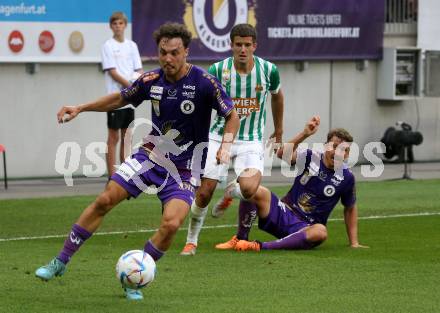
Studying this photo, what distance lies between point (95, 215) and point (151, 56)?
1003cm

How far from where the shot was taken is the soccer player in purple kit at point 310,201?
11688 mm

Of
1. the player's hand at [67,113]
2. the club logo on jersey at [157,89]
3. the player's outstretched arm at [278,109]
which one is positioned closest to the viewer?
the player's hand at [67,113]

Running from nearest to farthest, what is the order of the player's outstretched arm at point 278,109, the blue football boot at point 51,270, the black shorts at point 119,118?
the blue football boot at point 51,270 → the player's outstretched arm at point 278,109 → the black shorts at point 119,118

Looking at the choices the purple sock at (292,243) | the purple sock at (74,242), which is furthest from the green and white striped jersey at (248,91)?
the purple sock at (74,242)

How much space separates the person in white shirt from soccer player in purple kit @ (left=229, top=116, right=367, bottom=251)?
5235 millimetres

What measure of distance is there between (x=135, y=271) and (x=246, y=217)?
332 cm

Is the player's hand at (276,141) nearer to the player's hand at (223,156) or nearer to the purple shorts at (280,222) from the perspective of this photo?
the purple shorts at (280,222)

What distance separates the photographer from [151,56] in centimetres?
1903

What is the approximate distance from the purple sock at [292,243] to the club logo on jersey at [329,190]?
52 cm

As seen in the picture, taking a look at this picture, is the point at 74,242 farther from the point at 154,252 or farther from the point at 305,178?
the point at 305,178

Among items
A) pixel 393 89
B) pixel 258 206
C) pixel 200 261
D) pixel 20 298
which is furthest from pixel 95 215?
pixel 393 89

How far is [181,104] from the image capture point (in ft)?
31.3

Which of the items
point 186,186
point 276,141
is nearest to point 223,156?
point 186,186

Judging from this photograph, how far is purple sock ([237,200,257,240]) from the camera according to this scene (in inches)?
467
